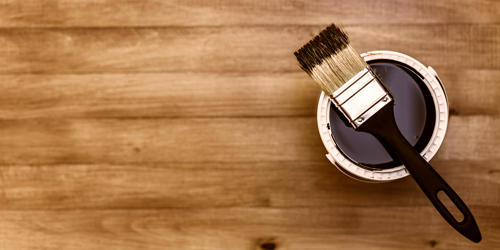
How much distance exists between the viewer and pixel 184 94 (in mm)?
746

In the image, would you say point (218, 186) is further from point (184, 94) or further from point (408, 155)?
point (408, 155)

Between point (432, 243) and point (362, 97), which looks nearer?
point (362, 97)

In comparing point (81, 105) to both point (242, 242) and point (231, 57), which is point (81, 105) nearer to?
point (231, 57)

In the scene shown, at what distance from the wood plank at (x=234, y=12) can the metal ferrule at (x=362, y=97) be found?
0.81 feet

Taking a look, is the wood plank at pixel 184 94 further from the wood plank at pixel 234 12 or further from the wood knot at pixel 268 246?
the wood knot at pixel 268 246

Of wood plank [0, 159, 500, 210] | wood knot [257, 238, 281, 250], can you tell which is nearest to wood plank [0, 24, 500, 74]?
wood plank [0, 159, 500, 210]

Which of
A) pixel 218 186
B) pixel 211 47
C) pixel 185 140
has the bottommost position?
pixel 218 186

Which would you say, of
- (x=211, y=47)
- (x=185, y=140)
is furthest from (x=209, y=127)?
(x=211, y=47)

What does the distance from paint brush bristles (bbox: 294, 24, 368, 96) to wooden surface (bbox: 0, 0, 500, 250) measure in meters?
0.16

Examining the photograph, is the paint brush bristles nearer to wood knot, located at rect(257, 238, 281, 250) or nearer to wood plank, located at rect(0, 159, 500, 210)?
wood plank, located at rect(0, 159, 500, 210)

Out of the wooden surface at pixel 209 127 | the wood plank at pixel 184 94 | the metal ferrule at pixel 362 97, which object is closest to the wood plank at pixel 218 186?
the wooden surface at pixel 209 127

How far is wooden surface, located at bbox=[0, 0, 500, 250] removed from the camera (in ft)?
2.39

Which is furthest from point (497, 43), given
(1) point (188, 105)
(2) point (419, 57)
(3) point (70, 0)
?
(3) point (70, 0)

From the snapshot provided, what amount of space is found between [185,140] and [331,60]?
36 cm
